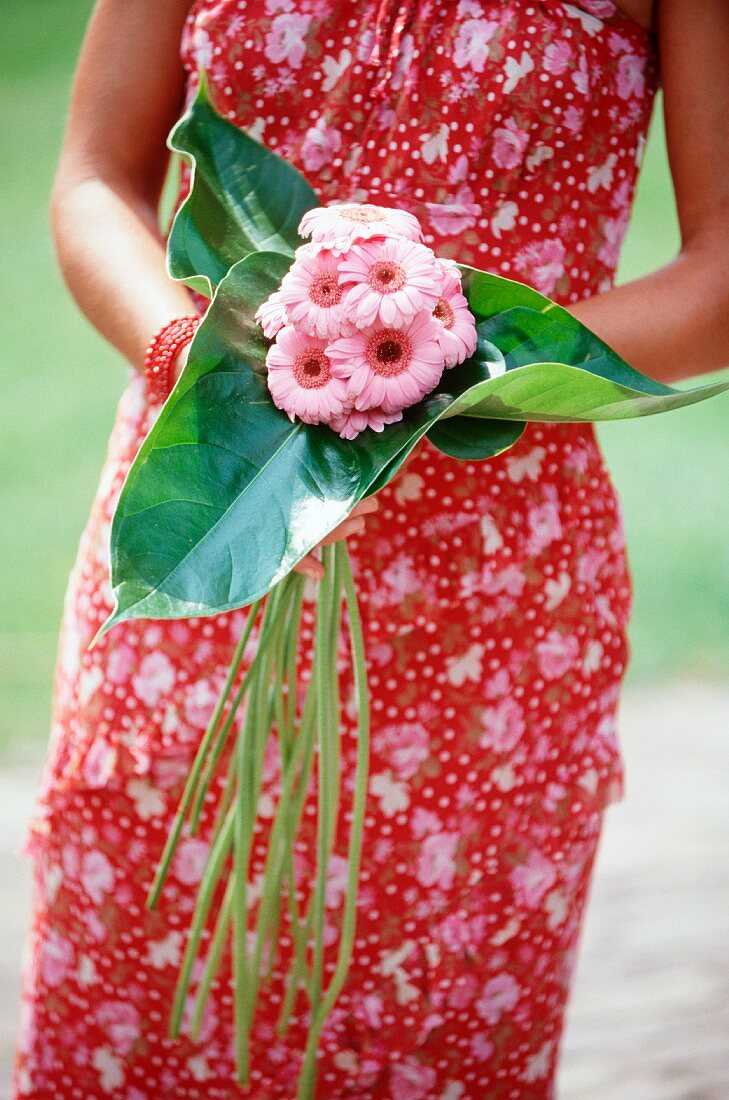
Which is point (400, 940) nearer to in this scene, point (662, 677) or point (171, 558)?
point (171, 558)

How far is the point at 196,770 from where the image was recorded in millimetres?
922

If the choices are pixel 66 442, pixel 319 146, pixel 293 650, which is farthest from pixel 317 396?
pixel 66 442

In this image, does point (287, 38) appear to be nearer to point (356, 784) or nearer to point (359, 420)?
point (359, 420)

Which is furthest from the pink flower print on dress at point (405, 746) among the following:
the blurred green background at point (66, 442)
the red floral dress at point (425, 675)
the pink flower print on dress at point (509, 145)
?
the blurred green background at point (66, 442)

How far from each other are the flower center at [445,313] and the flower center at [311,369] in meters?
0.07

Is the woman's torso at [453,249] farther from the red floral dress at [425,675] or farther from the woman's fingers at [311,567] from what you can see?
the woman's fingers at [311,567]

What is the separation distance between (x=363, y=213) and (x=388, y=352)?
10cm

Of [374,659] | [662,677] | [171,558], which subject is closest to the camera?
[171,558]

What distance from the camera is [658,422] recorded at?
185 inches

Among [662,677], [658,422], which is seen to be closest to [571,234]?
[662,677]

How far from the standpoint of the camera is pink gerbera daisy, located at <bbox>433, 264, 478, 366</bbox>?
745 millimetres

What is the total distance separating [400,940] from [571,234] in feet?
1.85

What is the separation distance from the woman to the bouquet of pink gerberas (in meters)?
0.11

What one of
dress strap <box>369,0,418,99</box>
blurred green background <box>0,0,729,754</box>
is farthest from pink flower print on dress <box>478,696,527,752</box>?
blurred green background <box>0,0,729,754</box>
